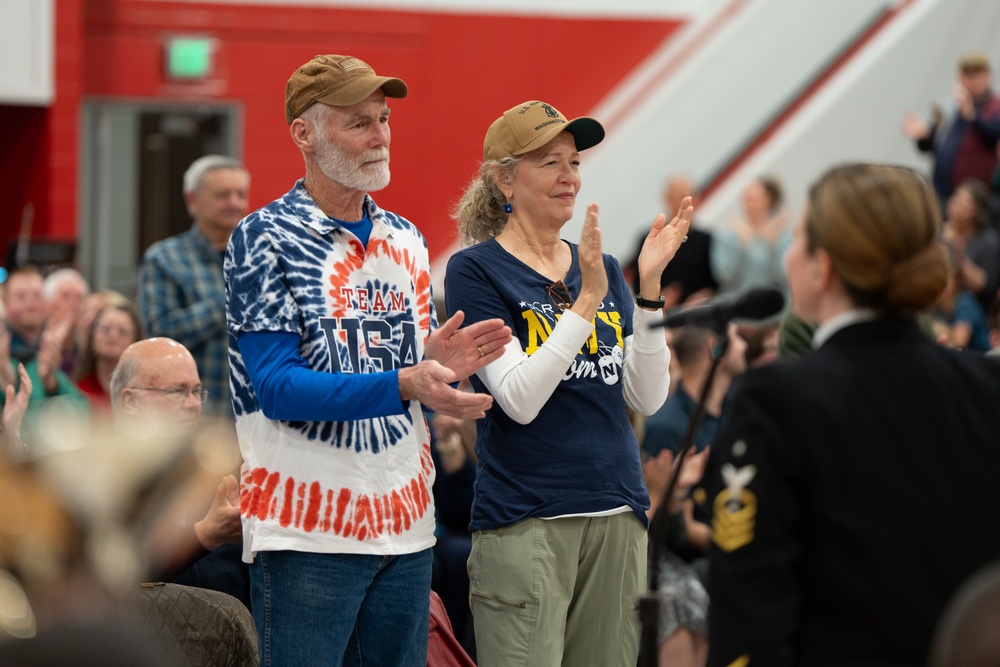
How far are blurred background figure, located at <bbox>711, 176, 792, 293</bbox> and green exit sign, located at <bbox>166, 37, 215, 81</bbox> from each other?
11.9 ft

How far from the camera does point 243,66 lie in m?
9.08

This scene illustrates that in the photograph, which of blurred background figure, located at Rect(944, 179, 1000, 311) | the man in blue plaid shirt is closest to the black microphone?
the man in blue plaid shirt

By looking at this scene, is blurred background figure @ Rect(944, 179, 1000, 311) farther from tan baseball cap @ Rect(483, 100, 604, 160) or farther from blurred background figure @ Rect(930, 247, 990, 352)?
tan baseball cap @ Rect(483, 100, 604, 160)

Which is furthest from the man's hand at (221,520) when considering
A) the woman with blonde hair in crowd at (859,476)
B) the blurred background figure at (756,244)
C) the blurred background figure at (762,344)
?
the blurred background figure at (756,244)

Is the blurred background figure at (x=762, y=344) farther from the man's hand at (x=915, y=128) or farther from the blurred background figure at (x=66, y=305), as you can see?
the man's hand at (x=915, y=128)

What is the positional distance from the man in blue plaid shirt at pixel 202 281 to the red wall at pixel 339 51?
4259mm

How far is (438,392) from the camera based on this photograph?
222 centimetres

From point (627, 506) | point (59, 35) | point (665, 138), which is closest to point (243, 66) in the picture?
point (59, 35)

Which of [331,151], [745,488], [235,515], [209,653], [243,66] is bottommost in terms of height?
[209,653]

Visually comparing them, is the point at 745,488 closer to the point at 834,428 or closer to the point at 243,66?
the point at 834,428

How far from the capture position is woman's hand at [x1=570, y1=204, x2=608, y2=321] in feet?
8.29

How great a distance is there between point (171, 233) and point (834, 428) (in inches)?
309

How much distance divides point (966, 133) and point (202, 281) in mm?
5571

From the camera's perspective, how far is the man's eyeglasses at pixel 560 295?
265 centimetres
